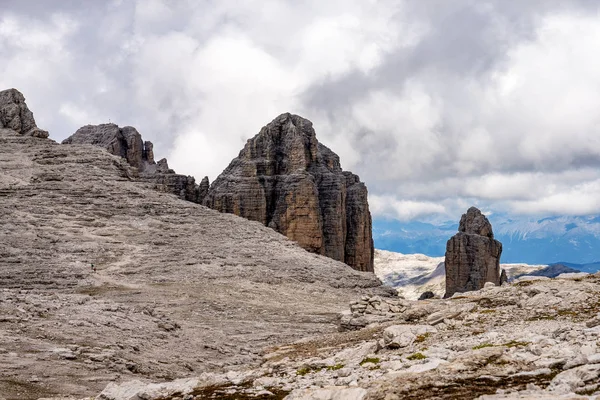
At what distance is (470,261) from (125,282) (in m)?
89.6

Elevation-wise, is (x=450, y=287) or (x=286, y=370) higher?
(x=450, y=287)

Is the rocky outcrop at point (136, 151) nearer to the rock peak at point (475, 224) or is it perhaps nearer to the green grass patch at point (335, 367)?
the rock peak at point (475, 224)

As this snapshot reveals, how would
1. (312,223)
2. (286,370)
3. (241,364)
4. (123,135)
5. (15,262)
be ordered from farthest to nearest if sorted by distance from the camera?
(123,135) < (312,223) < (15,262) < (241,364) < (286,370)

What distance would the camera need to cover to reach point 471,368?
13828mm

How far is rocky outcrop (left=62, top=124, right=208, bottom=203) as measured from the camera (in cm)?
13350

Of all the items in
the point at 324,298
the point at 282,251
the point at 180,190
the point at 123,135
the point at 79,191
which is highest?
the point at 123,135

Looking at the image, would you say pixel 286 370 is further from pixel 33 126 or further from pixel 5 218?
pixel 33 126

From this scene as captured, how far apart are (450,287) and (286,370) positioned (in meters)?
116

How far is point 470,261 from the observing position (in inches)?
5059

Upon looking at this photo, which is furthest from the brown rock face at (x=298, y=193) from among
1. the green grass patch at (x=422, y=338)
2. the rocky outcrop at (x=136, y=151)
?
the green grass patch at (x=422, y=338)

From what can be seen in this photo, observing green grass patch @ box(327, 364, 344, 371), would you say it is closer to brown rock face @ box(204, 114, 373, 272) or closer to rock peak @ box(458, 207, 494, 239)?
brown rock face @ box(204, 114, 373, 272)

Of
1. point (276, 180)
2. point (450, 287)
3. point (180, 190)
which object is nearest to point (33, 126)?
point (180, 190)

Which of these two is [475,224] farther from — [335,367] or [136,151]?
[335,367]

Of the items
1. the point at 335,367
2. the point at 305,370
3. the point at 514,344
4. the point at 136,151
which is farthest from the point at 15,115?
the point at 514,344
